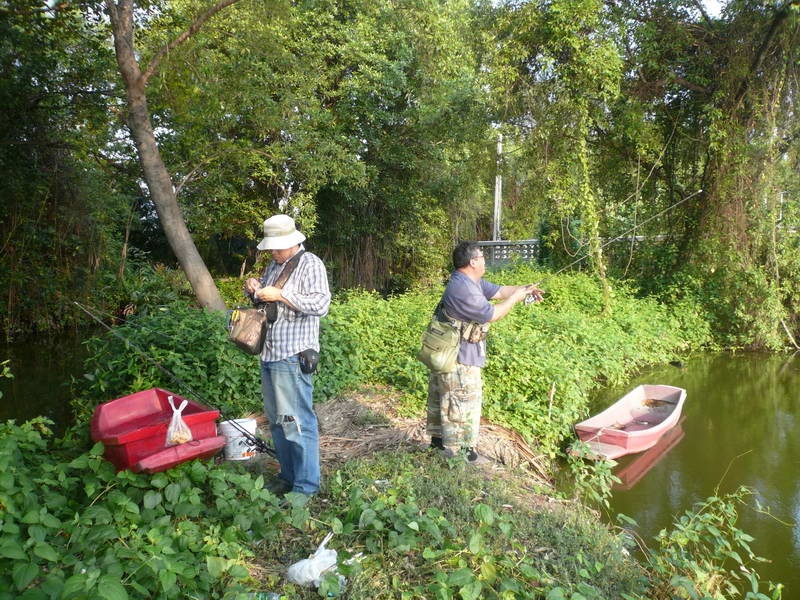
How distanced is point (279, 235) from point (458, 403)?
5.54 feet

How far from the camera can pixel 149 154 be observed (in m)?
7.11

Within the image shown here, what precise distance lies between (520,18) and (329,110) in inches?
180

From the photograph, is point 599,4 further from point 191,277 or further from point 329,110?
point 191,277

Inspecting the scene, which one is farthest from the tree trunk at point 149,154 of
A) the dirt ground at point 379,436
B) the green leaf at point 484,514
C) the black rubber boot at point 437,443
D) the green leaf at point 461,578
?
the green leaf at point 461,578

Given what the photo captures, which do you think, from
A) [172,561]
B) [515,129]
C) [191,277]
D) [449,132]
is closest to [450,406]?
Result: [172,561]

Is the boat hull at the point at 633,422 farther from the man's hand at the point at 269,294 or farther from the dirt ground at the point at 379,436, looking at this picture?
the man's hand at the point at 269,294

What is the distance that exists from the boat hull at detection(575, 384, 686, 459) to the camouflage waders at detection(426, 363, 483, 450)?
5.59 feet

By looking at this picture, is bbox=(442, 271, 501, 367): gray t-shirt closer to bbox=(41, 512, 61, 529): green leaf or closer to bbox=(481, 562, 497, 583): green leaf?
bbox=(481, 562, 497, 583): green leaf

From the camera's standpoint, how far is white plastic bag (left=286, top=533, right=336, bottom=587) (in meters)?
2.80

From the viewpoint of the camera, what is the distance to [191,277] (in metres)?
7.42

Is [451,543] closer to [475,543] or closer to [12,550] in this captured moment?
[475,543]

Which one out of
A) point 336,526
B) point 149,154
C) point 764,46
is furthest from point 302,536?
point 764,46

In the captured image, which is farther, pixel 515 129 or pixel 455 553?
pixel 515 129

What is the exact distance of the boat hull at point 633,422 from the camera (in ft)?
19.8
